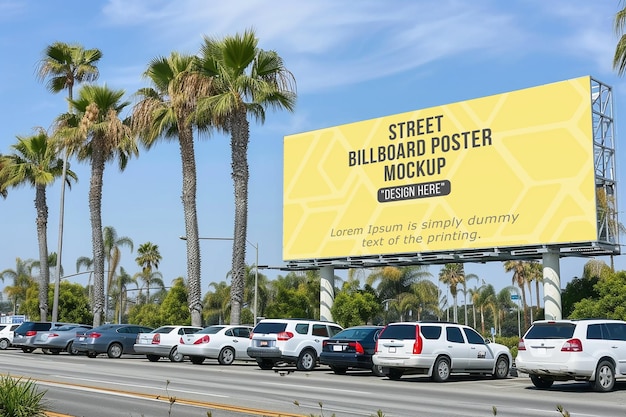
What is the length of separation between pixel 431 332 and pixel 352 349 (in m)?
3.16

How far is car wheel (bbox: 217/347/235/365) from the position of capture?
3078 centimetres

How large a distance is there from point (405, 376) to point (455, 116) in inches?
593

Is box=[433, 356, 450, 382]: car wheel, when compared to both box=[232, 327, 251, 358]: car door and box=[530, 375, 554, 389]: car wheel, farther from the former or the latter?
box=[232, 327, 251, 358]: car door

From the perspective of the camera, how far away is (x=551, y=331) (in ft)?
66.8

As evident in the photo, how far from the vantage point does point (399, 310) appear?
70625mm

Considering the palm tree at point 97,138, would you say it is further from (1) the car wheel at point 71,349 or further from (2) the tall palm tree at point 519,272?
(2) the tall palm tree at point 519,272

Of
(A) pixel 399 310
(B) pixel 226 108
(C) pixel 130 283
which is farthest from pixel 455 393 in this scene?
(C) pixel 130 283

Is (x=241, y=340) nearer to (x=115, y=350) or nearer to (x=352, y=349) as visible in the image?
(x=352, y=349)

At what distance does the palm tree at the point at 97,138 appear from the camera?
47.1 m

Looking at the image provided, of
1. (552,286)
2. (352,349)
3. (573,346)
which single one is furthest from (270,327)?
(552,286)

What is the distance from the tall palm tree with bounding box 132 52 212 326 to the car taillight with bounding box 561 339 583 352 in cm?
2465

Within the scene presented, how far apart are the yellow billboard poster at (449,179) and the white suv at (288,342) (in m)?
11.1

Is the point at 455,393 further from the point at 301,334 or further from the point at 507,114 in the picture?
the point at 507,114

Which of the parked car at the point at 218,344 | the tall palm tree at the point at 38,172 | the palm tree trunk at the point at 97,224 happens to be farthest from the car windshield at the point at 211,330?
the tall palm tree at the point at 38,172
